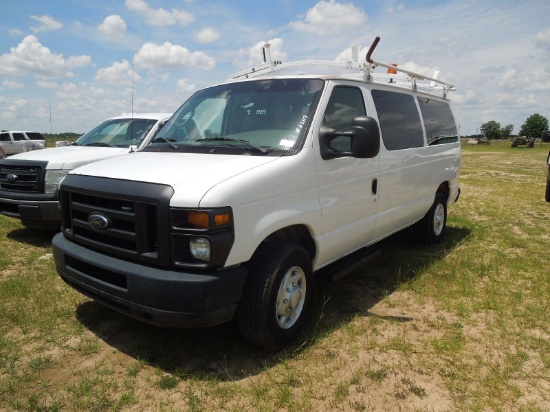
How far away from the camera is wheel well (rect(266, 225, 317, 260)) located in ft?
11.2

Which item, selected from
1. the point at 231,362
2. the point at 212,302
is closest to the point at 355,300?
the point at 231,362

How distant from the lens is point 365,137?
3311mm

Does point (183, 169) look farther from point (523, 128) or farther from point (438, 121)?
point (523, 128)

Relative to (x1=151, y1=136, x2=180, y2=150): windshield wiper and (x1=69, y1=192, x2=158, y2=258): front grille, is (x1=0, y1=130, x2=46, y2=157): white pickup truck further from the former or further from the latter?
(x1=69, y1=192, x2=158, y2=258): front grille

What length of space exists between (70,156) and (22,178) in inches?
27.5

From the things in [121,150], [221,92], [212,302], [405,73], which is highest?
[405,73]

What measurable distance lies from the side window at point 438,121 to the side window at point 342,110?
1.80 metres

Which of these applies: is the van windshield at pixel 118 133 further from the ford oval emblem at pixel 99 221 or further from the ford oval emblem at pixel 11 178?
the ford oval emblem at pixel 99 221

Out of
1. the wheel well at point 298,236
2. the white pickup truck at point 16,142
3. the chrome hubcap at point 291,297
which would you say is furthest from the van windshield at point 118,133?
the white pickup truck at point 16,142

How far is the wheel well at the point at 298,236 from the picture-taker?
11.2 feet

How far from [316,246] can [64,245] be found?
6.74 ft

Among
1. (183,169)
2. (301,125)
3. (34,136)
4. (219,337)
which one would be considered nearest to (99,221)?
(183,169)

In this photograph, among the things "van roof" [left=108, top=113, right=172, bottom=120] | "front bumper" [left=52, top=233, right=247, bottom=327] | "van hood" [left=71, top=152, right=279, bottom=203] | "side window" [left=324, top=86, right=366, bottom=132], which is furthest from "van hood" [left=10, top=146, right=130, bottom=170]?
"side window" [left=324, top=86, right=366, bottom=132]

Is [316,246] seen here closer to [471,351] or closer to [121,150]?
[471,351]
